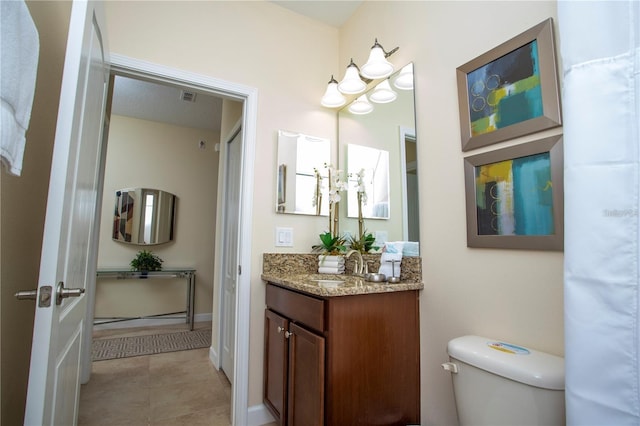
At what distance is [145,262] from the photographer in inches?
162

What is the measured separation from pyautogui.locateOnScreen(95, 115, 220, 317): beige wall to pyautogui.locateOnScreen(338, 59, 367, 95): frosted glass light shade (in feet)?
10.9

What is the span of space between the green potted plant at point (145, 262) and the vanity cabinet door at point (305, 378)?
329 centimetres

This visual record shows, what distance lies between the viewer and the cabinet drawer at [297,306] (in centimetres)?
134

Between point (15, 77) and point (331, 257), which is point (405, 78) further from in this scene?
point (15, 77)

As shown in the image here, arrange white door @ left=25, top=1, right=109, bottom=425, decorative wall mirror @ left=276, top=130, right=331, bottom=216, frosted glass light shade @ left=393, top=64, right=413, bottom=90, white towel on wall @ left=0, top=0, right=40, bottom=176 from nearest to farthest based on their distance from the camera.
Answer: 1. white towel on wall @ left=0, top=0, right=40, bottom=176
2. white door @ left=25, top=1, right=109, bottom=425
3. frosted glass light shade @ left=393, top=64, right=413, bottom=90
4. decorative wall mirror @ left=276, top=130, right=331, bottom=216

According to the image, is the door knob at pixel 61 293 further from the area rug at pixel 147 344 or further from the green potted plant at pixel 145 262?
the green potted plant at pixel 145 262

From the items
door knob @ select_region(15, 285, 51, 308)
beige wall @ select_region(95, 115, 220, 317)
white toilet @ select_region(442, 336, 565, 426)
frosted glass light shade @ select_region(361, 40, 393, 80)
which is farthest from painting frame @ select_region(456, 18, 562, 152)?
beige wall @ select_region(95, 115, 220, 317)

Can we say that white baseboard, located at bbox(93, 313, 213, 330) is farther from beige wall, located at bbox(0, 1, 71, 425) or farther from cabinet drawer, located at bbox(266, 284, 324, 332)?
beige wall, located at bbox(0, 1, 71, 425)

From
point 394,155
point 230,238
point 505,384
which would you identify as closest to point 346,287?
point 505,384

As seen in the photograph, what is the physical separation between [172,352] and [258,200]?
84.3 inches

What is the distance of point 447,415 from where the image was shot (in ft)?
4.45

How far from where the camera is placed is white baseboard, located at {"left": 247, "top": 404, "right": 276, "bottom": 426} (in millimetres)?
1831

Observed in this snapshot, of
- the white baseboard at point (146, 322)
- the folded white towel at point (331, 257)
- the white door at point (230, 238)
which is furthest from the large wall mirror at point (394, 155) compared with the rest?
the white baseboard at point (146, 322)

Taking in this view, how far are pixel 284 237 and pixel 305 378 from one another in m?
0.87
